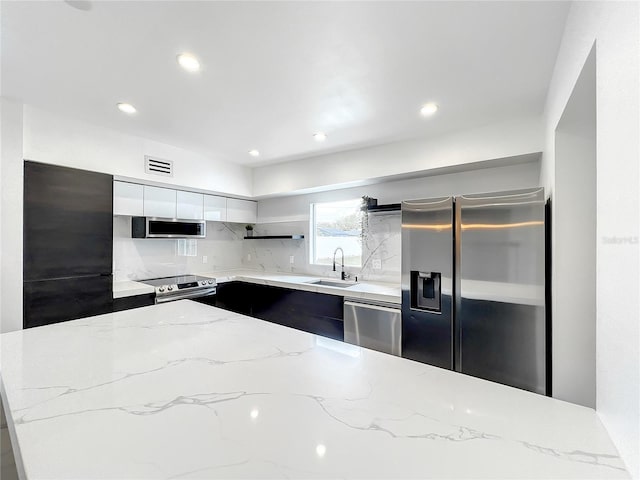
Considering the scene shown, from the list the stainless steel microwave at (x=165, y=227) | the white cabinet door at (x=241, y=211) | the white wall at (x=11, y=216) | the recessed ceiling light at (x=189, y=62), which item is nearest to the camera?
the recessed ceiling light at (x=189, y=62)

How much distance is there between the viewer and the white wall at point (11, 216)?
7.11 feet

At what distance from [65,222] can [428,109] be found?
10.2ft

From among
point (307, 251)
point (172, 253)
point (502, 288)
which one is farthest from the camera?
point (307, 251)

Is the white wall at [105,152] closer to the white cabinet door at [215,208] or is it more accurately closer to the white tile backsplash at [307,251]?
the white cabinet door at [215,208]

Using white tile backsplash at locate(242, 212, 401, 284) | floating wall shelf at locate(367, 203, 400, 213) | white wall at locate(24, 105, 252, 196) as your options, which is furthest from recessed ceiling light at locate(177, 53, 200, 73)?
Answer: white tile backsplash at locate(242, 212, 401, 284)

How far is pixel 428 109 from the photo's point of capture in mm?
2291

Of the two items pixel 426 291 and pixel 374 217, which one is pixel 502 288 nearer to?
pixel 426 291

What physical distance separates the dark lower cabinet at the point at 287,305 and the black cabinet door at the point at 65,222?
4.01 feet

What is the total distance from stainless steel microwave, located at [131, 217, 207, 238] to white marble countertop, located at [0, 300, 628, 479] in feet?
7.25

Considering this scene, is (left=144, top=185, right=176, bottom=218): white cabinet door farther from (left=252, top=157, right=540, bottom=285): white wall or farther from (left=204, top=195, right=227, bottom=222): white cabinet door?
(left=252, top=157, right=540, bottom=285): white wall

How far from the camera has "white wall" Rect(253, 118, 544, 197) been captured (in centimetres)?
241

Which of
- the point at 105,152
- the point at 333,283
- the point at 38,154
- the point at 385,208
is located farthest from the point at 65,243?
Result: the point at 385,208

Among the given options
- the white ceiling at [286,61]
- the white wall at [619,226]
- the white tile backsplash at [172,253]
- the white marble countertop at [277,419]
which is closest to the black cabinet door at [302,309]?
the white tile backsplash at [172,253]

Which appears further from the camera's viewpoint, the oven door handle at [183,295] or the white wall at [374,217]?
the oven door handle at [183,295]
